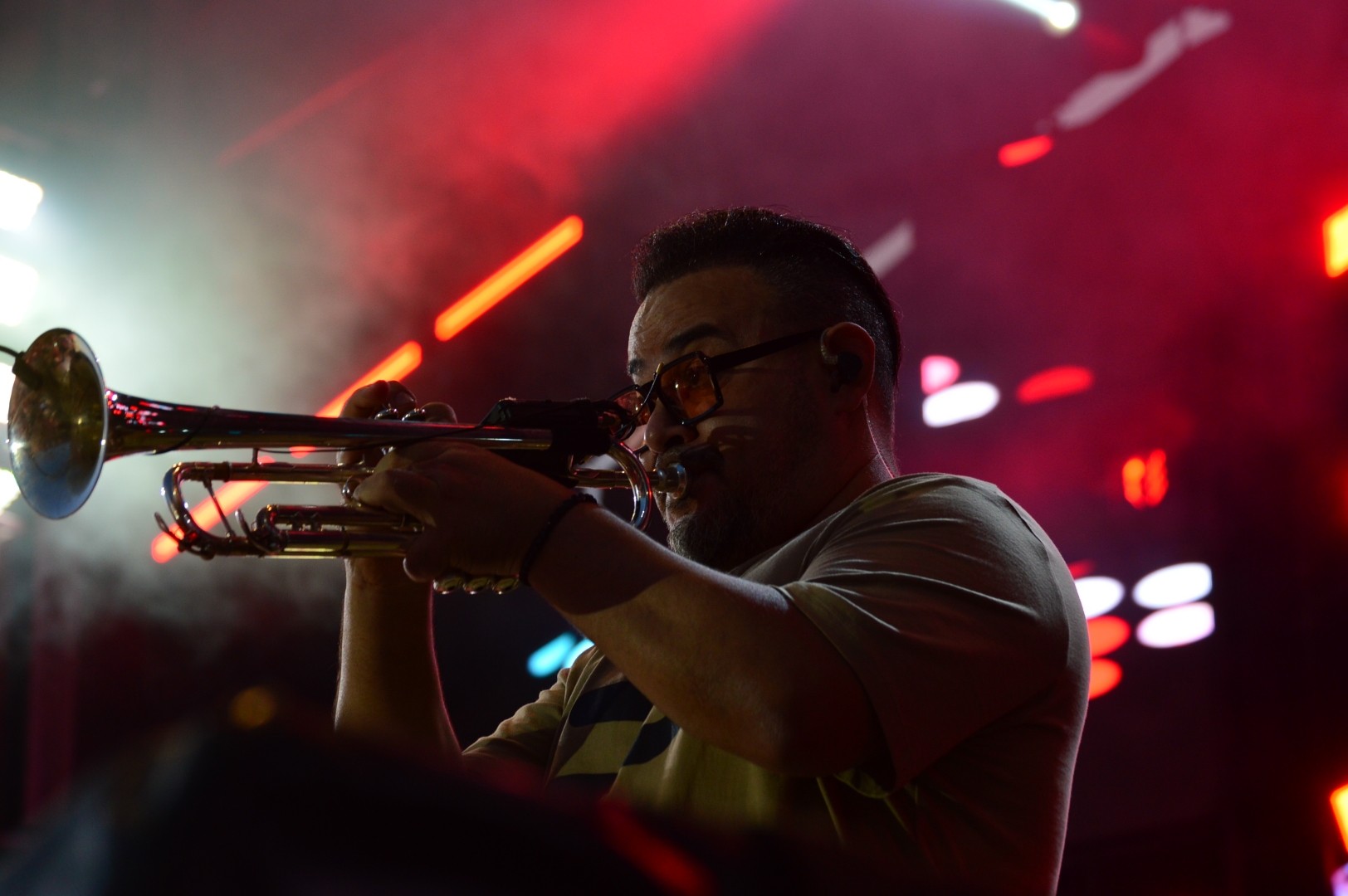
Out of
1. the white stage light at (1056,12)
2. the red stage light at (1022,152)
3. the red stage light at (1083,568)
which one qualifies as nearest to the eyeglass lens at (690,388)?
the white stage light at (1056,12)

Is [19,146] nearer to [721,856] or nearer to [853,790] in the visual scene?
[853,790]

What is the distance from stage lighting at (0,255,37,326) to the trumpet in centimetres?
294

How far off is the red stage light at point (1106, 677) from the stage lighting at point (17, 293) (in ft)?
17.6

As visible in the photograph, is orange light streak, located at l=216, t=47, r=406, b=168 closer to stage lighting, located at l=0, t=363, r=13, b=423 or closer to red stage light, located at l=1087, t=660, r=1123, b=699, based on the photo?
stage lighting, located at l=0, t=363, r=13, b=423

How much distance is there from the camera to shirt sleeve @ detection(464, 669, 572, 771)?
2.28 m

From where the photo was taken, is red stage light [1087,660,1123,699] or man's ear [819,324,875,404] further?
red stage light [1087,660,1123,699]

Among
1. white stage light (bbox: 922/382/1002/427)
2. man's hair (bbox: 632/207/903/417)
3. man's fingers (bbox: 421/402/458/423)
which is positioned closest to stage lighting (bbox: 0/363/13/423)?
man's fingers (bbox: 421/402/458/423)

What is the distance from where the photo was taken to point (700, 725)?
1.39 m

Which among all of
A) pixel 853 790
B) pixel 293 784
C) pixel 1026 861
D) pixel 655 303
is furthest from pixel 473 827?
pixel 655 303

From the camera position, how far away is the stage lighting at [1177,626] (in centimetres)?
549

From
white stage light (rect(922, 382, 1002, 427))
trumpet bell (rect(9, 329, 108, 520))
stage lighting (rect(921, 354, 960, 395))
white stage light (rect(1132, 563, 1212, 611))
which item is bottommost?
trumpet bell (rect(9, 329, 108, 520))

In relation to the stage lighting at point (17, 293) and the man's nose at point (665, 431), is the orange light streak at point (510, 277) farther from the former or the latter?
the man's nose at point (665, 431)

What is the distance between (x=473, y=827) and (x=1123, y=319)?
600cm

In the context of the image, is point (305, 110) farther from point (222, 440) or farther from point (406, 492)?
point (406, 492)
